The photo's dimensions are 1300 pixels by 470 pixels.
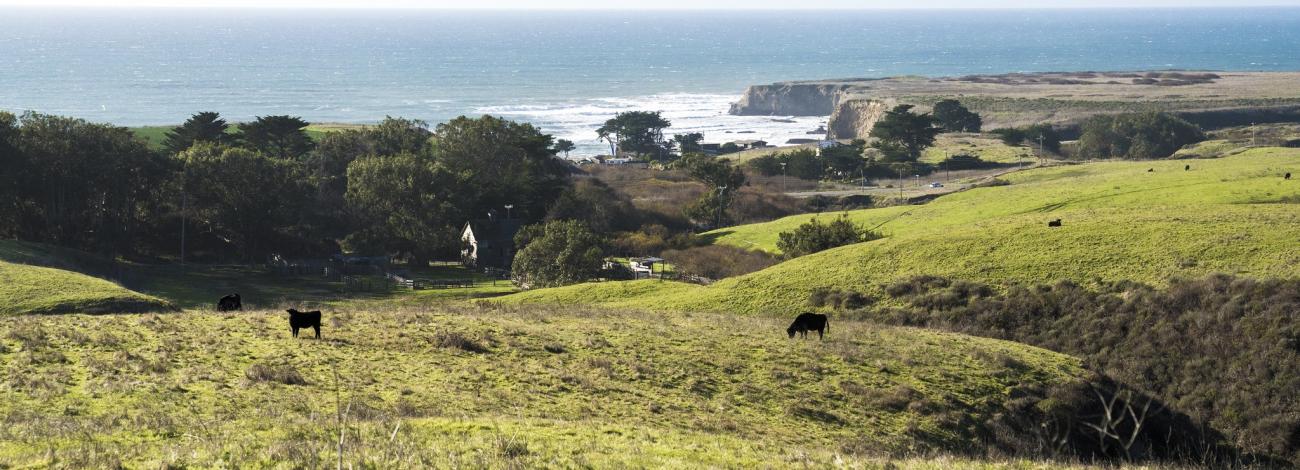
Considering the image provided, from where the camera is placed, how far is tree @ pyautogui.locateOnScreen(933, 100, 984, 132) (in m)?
168

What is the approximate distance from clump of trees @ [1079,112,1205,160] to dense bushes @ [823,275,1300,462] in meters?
96.0

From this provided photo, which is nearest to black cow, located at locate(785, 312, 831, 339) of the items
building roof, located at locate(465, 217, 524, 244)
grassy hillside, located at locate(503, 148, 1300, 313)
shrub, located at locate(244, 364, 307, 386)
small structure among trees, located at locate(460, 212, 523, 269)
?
grassy hillside, located at locate(503, 148, 1300, 313)

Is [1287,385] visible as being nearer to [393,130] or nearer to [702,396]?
[702,396]

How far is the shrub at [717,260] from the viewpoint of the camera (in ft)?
233

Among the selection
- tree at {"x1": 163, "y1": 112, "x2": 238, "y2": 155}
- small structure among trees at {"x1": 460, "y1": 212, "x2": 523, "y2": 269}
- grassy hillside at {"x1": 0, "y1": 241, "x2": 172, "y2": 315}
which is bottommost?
small structure among trees at {"x1": 460, "y1": 212, "x2": 523, "y2": 269}

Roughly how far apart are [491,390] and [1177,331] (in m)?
26.7

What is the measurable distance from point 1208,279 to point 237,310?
3794 cm

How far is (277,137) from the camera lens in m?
111

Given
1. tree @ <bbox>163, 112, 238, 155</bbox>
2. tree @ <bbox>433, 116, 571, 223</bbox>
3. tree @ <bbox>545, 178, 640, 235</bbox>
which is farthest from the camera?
tree @ <bbox>163, 112, 238, 155</bbox>

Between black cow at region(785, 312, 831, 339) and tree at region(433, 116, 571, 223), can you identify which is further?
tree at region(433, 116, 571, 223)

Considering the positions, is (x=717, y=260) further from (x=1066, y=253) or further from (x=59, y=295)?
(x=59, y=295)

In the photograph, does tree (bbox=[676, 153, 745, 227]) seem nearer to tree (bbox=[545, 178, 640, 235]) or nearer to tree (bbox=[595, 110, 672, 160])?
tree (bbox=[545, 178, 640, 235])

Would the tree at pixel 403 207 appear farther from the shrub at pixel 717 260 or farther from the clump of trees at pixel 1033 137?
the clump of trees at pixel 1033 137

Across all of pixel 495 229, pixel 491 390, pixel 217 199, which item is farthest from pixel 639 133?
pixel 491 390
